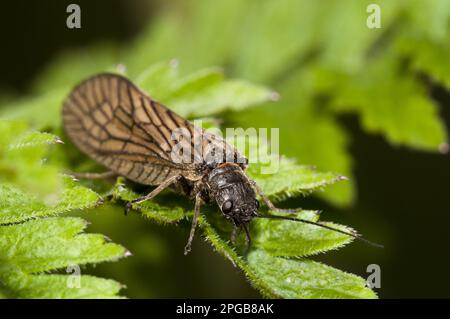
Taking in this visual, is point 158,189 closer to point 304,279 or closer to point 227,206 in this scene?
point 227,206

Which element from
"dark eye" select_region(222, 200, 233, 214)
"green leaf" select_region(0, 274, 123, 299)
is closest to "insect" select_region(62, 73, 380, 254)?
"dark eye" select_region(222, 200, 233, 214)

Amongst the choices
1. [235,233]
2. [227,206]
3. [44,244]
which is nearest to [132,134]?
[227,206]

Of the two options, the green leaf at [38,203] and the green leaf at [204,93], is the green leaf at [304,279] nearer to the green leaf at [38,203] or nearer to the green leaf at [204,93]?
the green leaf at [38,203]

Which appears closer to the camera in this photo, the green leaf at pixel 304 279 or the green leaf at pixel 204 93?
the green leaf at pixel 304 279

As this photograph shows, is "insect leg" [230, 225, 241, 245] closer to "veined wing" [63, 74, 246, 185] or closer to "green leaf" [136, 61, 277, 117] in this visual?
"veined wing" [63, 74, 246, 185]

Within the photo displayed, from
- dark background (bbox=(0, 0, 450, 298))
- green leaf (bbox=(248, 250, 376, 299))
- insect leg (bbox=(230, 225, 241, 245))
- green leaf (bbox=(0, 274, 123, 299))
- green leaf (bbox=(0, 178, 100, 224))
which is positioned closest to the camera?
green leaf (bbox=(0, 274, 123, 299))

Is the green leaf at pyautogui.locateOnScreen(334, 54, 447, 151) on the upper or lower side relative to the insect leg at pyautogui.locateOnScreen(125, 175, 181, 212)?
upper

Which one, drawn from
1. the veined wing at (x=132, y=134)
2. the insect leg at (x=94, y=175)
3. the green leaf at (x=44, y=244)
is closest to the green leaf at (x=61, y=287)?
the green leaf at (x=44, y=244)

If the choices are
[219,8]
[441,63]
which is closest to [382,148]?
[441,63]
